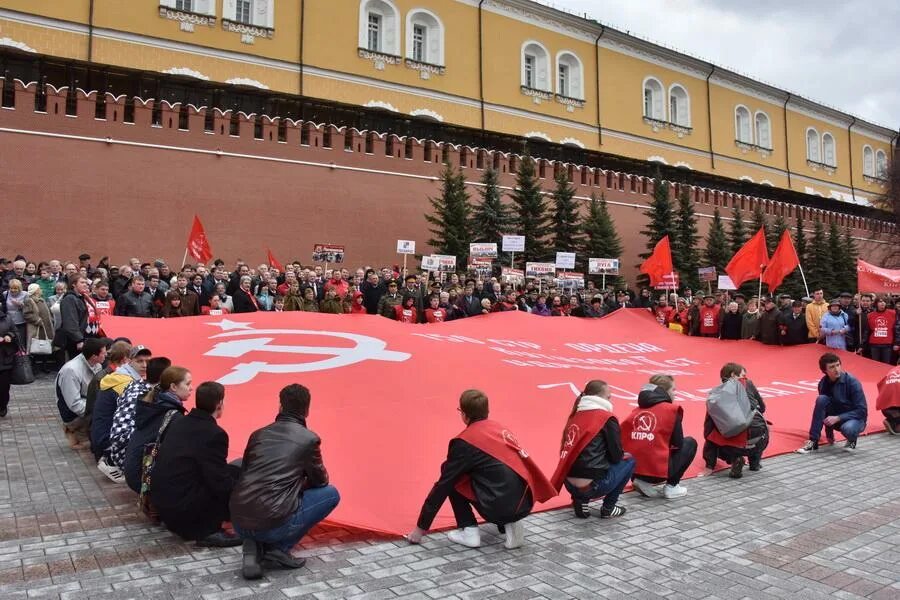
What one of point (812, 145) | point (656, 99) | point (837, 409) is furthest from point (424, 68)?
point (812, 145)

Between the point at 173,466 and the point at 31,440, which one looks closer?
the point at 173,466

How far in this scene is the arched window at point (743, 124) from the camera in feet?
165

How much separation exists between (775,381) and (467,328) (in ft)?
17.2

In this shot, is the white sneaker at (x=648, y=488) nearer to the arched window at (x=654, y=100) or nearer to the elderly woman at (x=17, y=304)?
the elderly woman at (x=17, y=304)

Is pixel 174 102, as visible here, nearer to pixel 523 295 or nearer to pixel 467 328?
pixel 523 295

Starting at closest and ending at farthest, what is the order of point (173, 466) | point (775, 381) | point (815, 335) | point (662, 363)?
point (173, 466) < point (775, 381) < point (662, 363) < point (815, 335)

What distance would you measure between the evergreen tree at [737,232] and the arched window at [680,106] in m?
12.7

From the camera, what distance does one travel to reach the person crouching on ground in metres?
7.78

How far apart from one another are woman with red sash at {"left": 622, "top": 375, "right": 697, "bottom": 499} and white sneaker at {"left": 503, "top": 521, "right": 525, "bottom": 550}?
1581 millimetres

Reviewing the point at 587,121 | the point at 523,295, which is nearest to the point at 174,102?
the point at 523,295

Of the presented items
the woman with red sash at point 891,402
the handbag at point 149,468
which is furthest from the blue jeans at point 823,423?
the handbag at point 149,468

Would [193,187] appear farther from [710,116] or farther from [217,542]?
[710,116]

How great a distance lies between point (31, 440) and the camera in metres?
7.48

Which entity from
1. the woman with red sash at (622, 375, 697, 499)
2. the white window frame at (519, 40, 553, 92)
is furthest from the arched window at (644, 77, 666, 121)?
the woman with red sash at (622, 375, 697, 499)
